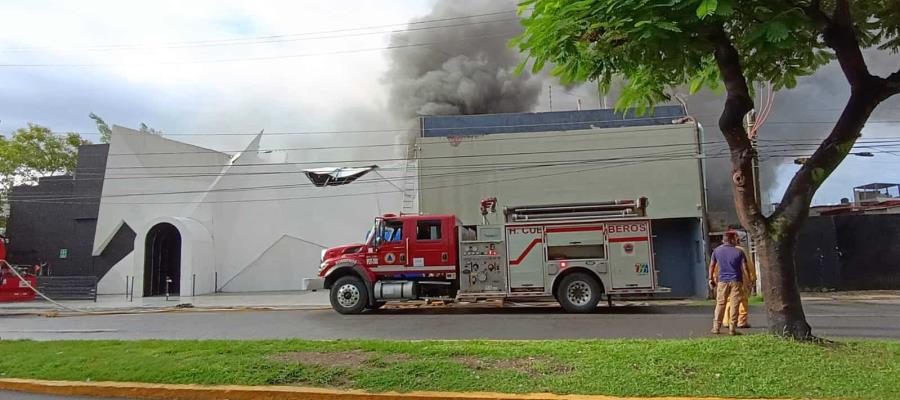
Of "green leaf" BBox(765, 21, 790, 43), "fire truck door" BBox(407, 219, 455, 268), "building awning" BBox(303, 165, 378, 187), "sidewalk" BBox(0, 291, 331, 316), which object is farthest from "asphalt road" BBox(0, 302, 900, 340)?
"building awning" BBox(303, 165, 378, 187)

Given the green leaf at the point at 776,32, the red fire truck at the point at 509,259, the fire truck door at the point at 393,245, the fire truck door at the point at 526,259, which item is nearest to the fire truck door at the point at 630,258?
the red fire truck at the point at 509,259

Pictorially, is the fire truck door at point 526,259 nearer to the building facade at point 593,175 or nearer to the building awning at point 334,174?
the building facade at point 593,175

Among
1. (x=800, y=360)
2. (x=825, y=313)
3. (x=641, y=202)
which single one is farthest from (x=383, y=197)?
(x=800, y=360)

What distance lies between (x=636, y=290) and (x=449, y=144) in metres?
10.1

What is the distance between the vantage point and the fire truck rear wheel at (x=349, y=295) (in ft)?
44.6

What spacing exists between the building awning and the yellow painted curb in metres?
20.3

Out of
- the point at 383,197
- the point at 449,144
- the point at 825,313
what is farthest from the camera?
the point at 383,197

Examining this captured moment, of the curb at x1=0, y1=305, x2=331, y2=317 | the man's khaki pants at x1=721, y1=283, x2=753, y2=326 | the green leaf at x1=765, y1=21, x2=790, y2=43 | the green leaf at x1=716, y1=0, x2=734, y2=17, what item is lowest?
the curb at x1=0, y1=305, x2=331, y2=317

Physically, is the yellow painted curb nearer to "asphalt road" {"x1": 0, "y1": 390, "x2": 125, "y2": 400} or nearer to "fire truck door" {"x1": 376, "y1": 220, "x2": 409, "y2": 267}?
"asphalt road" {"x1": 0, "y1": 390, "x2": 125, "y2": 400}

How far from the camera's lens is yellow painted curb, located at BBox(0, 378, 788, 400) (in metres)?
4.75

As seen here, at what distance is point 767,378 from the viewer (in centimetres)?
484

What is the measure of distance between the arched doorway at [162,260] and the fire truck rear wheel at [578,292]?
1707 cm


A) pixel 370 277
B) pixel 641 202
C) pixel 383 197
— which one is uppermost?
pixel 383 197

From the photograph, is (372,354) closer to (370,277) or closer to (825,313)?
(370,277)
